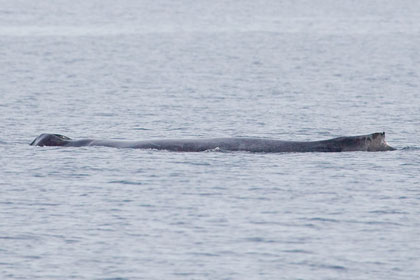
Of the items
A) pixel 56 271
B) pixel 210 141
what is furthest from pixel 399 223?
pixel 210 141

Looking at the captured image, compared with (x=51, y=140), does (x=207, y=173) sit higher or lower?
lower

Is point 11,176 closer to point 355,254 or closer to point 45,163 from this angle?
point 45,163

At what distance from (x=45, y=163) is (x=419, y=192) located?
8.52 m

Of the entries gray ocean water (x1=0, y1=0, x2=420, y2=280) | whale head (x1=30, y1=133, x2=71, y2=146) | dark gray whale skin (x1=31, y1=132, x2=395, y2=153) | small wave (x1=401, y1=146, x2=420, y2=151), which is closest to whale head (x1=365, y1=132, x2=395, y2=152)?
dark gray whale skin (x1=31, y1=132, x2=395, y2=153)

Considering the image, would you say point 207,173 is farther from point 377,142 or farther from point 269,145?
point 377,142

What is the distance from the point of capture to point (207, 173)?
25.7m

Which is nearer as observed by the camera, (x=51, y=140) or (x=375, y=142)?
(x=375, y=142)

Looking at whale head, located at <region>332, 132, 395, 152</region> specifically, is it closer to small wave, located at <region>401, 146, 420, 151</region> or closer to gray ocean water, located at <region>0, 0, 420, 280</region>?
gray ocean water, located at <region>0, 0, 420, 280</region>

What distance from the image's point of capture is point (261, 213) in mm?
21969

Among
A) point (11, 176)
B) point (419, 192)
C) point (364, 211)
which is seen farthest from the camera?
point (11, 176)

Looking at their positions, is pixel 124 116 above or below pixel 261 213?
above

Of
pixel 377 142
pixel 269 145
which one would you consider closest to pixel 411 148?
pixel 377 142

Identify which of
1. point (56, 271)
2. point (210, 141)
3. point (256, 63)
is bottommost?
point (56, 271)

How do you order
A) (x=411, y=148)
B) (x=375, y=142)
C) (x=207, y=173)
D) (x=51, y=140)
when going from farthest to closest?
(x=51, y=140), (x=411, y=148), (x=375, y=142), (x=207, y=173)
